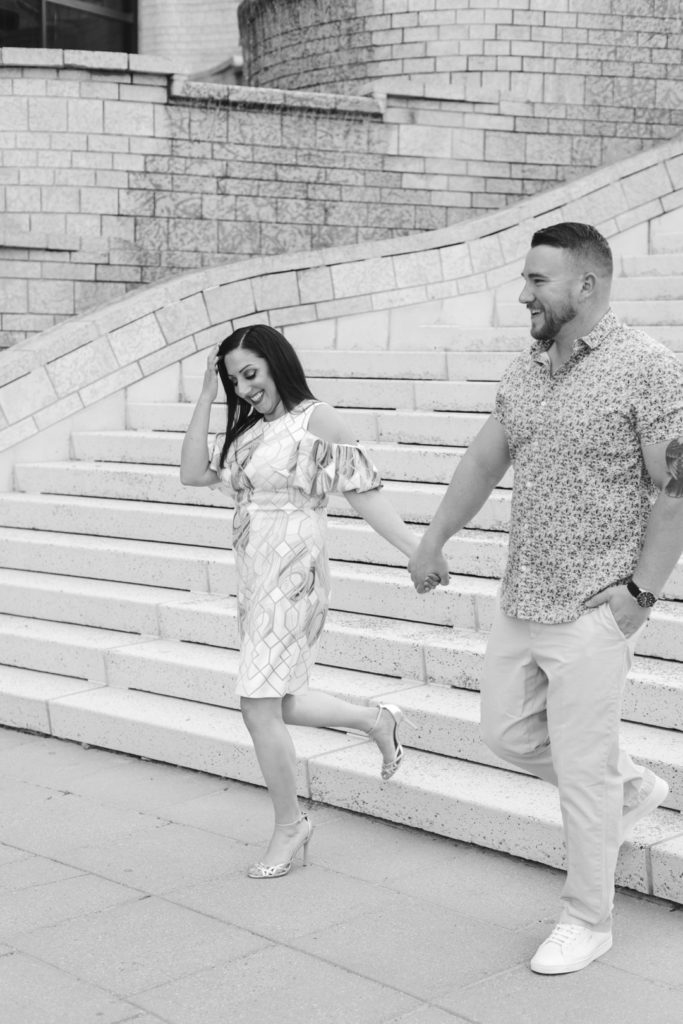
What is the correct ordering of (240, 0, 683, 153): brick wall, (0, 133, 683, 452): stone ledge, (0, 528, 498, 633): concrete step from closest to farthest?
(0, 528, 498, 633): concrete step → (0, 133, 683, 452): stone ledge → (240, 0, 683, 153): brick wall

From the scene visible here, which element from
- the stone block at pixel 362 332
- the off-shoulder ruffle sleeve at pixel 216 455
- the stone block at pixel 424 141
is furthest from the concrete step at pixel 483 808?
the stone block at pixel 424 141

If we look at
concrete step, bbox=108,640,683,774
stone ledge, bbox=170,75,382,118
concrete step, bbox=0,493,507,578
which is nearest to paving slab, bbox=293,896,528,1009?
concrete step, bbox=108,640,683,774

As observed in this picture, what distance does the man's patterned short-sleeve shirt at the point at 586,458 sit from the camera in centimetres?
311

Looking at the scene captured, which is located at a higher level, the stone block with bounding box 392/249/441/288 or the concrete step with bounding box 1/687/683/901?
the stone block with bounding box 392/249/441/288

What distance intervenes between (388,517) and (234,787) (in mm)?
1515

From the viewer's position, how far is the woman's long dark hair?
4023mm

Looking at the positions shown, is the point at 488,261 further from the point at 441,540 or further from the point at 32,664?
the point at 441,540

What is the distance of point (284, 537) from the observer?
404cm

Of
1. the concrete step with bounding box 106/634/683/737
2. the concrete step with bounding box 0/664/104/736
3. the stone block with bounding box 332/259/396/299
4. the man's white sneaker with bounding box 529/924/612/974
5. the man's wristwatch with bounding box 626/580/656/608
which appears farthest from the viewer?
the stone block with bounding box 332/259/396/299

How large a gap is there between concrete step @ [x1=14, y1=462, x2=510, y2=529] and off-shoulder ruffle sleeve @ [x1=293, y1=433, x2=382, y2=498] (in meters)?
Answer: 2.13

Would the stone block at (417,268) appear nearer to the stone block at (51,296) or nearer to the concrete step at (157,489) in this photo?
the concrete step at (157,489)

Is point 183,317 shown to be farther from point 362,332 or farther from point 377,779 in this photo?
point 377,779

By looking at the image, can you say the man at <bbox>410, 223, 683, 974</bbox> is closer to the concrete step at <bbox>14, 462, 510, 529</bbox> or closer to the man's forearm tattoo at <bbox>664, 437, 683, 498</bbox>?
the man's forearm tattoo at <bbox>664, 437, 683, 498</bbox>

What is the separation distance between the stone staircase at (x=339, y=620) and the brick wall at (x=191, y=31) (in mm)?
10120
